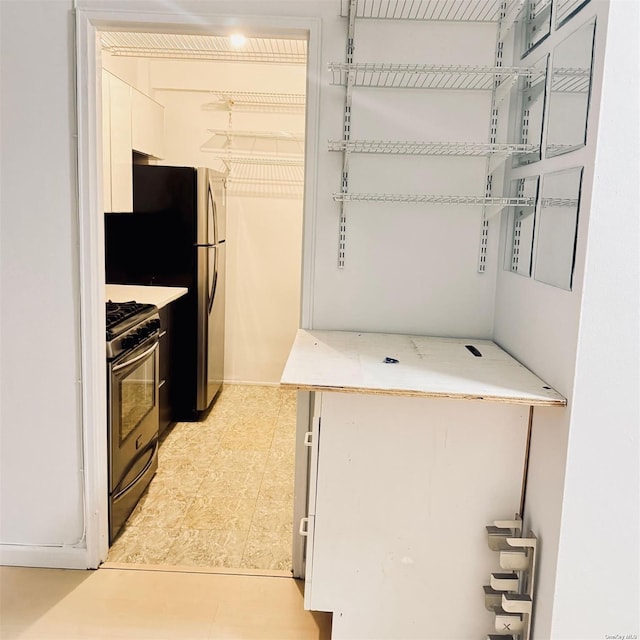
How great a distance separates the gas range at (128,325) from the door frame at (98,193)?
0.40 ft

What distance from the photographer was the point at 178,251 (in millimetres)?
3973

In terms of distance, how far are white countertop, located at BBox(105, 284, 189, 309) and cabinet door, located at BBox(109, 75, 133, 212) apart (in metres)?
0.50

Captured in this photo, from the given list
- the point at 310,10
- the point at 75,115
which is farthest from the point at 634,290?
the point at 75,115

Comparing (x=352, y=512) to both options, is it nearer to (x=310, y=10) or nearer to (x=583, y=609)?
(x=583, y=609)

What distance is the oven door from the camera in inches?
104

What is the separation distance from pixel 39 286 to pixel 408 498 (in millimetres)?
1599

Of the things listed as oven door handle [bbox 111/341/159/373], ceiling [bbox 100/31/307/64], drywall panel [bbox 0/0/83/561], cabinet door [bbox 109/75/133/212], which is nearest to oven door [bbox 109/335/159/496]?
oven door handle [bbox 111/341/159/373]

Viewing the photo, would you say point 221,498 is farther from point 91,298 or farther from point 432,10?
point 432,10

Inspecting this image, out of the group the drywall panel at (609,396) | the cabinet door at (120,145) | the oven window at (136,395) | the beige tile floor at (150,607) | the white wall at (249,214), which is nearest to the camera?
the drywall panel at (609,396)

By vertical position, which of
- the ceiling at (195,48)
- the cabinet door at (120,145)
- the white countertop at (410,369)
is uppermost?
the ceiling at (195,48)

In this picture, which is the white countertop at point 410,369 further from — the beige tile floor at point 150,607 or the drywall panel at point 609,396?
the beige tile floor at point 150,607

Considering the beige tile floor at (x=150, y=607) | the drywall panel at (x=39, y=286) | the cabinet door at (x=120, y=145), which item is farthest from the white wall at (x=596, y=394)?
the cabinet door at (x=120, y=145)

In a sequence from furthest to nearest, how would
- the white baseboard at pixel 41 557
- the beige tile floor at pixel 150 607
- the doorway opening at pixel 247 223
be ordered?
the doorway opening at pixel 247 223, the white baseboard at pixel 41 557, the beige tile floor at pixel 150 607

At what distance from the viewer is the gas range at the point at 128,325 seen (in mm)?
2609
